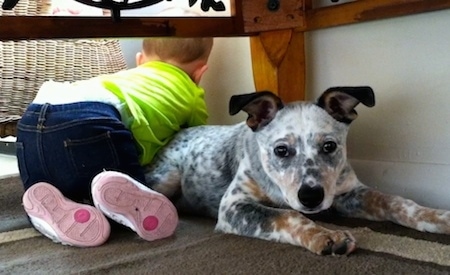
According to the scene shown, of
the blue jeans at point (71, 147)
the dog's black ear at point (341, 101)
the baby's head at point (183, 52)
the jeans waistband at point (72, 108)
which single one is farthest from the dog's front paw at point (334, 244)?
the baby's head at point (183, 52)

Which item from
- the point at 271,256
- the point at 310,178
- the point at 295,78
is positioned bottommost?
the point at 271,256

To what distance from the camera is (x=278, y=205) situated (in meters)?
1.58

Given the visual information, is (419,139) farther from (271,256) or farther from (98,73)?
(98,73)

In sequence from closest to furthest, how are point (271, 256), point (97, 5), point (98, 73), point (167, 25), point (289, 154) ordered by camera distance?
point (271, 256) → point (289, 154) → point (97, 5) → point (167, 25) → point (98, 73)

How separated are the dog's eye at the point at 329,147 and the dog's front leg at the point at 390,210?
0.20 metres

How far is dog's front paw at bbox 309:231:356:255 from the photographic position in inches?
49.4

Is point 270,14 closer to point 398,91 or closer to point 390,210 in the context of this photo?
point 398,91

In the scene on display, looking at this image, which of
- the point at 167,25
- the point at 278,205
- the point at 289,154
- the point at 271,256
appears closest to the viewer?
the point at 271,256

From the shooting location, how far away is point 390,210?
151 centimetres

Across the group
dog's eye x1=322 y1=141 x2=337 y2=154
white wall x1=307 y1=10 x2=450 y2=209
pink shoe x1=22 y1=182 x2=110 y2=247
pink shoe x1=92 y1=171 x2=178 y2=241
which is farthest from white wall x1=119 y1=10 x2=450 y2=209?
pink shoe x1=22 y1=182 x2=110 y2=247

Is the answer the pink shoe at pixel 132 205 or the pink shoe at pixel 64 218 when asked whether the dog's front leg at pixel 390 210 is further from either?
the pink shoe at pixel 64 218

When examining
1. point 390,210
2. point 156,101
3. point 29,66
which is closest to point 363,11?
point 390,210

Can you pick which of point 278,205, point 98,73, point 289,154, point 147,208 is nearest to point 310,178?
point 289,154

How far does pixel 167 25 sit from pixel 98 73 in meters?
0.73
